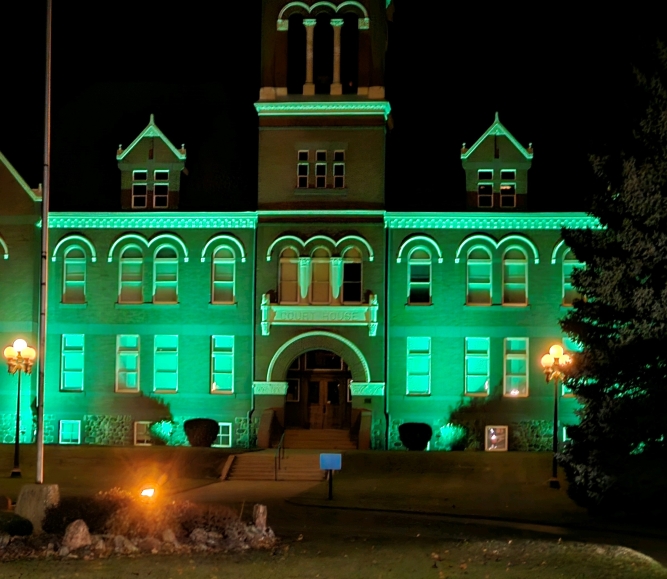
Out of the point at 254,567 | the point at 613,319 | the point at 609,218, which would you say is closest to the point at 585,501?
the point at 613,319

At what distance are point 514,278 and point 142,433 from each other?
51.3 feet

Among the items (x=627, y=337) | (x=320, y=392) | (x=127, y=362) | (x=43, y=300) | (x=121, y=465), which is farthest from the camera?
(x=320, y=392)

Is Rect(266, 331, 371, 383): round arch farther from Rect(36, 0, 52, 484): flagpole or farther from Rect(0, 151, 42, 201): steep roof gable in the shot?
Rect(36, 0, 52, 484): flagpole

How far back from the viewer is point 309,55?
4434 centimetres

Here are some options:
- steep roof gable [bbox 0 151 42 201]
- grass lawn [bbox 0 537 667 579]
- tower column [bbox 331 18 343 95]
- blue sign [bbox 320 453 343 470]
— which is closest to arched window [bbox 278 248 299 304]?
tower column [bbox 331 18 343 95]

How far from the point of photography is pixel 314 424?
45781mm

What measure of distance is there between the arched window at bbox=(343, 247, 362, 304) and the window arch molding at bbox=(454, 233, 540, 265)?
383cm

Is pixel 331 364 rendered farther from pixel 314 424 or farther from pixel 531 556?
pixel 531 556

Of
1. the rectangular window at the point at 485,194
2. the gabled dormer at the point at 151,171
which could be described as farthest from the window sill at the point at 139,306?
the rectangular window at the point at 485,194

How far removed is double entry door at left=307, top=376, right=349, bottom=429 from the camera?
150 ft

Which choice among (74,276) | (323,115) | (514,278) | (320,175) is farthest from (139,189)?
(514,278)

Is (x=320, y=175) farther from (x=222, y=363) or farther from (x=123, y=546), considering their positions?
(x=123, y=546)

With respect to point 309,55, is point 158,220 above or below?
below

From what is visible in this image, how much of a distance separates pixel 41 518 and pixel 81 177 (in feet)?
91.9
